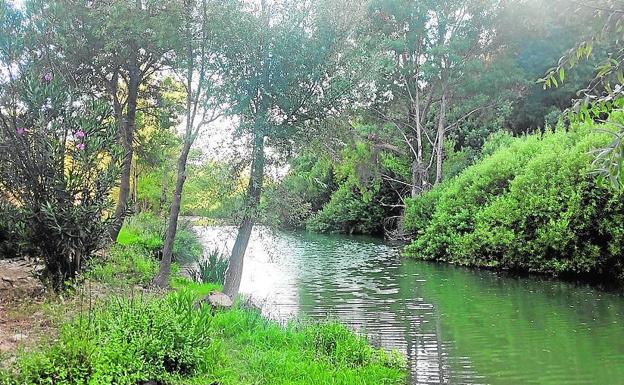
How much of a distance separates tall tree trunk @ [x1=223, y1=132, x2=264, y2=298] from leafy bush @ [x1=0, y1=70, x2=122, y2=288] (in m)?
3.17

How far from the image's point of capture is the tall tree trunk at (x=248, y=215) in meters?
10.4

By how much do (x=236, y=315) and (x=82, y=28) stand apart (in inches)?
332

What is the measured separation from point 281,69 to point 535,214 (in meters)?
9.67

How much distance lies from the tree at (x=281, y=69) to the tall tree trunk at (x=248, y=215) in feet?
0.06

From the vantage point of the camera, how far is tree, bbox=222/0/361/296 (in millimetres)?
10078

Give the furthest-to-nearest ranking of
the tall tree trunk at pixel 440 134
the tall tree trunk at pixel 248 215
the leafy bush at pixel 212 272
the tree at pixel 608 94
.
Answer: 1. the tall tree trunk at pixel 440 134
2. the leafy bush at pixel 212 272
3. the tall tree trunk at pixel 248 215
4. the tree at pixel 608 94

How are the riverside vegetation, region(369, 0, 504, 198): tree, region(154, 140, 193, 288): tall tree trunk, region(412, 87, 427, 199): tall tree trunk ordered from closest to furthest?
the riverside vegetation, region(154, 140, 193, 288): tall tree trunk, region(369, 0, 504, 198): tree, region(412, 87, 427, 199): tall tree trunk

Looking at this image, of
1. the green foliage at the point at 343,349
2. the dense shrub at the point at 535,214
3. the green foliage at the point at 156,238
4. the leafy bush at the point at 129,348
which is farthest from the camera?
the dense shrub at the point at 535,214

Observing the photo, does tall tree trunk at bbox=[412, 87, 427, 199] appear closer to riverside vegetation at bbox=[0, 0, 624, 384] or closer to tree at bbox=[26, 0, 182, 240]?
riverside vegetation at bbox=[0, 0, 624, 384]

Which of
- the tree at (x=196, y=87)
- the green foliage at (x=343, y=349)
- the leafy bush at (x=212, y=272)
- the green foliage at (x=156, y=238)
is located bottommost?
the green foliage at (x=343, y=349)

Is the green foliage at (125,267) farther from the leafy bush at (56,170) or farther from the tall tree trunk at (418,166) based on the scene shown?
the tall tree trunk at (418,166)

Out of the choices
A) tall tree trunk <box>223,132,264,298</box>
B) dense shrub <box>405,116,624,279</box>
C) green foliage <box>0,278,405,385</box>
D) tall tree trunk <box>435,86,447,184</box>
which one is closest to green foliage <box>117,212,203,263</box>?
tall tree trunk <box>223,132,264,298</box>

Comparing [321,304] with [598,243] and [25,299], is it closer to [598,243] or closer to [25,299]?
[25,299]

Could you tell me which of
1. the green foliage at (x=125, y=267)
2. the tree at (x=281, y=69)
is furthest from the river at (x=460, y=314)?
the tree at (x=281, y=69)
